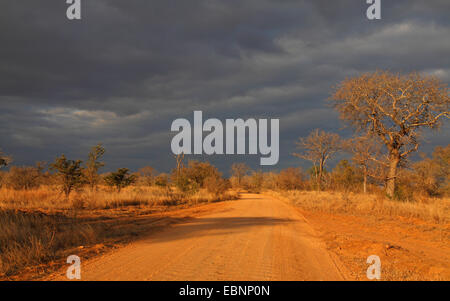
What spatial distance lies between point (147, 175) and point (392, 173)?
4921 cm

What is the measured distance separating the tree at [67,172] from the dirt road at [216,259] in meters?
12.9

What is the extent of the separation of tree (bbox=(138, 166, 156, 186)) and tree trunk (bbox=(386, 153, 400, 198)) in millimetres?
41572

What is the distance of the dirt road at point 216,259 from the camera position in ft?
17.8

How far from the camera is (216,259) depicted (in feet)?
21.4

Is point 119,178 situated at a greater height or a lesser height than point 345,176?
greater

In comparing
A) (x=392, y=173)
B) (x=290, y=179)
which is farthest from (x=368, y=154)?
(x=290, y=179)

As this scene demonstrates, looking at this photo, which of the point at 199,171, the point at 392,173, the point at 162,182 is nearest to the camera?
the point at 392,173

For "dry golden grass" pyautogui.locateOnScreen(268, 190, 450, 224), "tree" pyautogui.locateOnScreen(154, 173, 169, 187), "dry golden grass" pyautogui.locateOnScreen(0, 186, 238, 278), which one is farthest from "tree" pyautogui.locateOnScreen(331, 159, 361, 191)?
"dry golden grass" pyautogui.locateOnScreen(0, 186, 238, 278)

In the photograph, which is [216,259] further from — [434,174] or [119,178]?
[434,174]

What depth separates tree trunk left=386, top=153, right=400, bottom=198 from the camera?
22.7 m

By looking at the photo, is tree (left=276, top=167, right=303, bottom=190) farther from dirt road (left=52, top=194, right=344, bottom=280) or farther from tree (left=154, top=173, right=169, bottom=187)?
dirt road (left=52, top=194, right=344, bottom=280)

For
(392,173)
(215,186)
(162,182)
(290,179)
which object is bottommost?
(290,179)

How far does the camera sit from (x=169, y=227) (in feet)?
37.7
